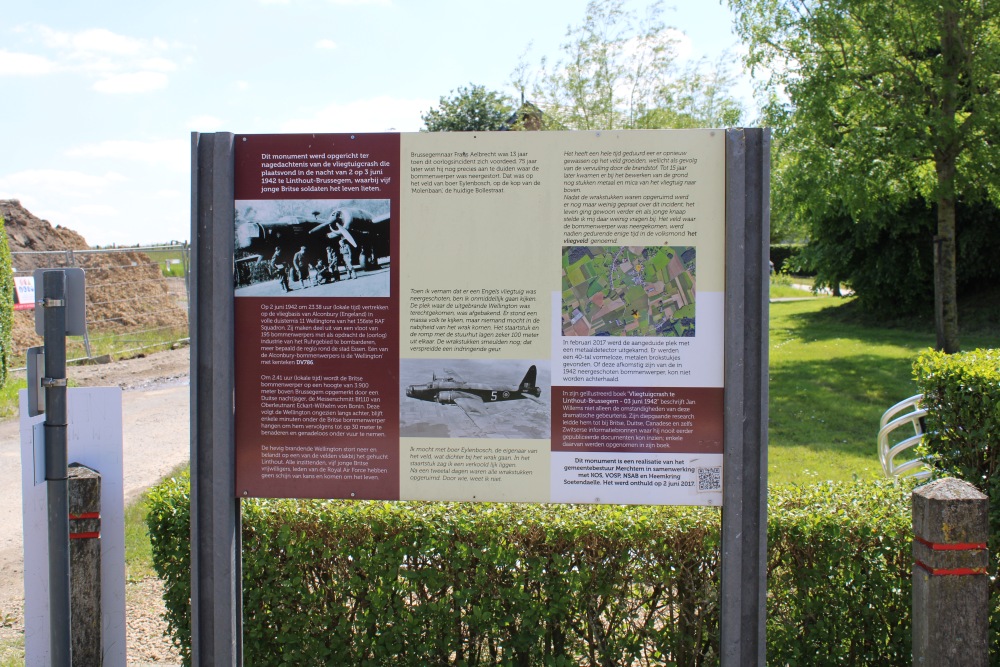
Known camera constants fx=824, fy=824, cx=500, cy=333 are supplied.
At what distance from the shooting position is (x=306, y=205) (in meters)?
3.06

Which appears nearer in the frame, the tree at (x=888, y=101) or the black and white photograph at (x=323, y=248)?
the black and white photograph at (x=323, y=248)

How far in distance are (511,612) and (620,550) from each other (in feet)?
1.65

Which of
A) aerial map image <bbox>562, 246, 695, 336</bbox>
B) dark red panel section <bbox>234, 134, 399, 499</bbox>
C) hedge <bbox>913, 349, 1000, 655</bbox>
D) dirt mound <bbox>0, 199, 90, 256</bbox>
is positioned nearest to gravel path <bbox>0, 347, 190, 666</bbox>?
dark red panel section <bbox>234, 134, 399, 499</bbox>

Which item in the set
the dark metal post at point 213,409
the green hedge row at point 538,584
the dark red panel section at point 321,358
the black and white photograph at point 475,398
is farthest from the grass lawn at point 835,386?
the dark metal post at point 213,409

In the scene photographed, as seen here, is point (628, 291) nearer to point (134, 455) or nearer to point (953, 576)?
point (953, 576)

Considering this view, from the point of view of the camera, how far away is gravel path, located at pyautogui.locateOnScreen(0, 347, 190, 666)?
15.1 ft

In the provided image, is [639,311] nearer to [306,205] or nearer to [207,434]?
[306,205]

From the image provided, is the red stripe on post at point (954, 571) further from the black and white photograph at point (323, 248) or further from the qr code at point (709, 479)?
the black and white photograph at point (323, 248)

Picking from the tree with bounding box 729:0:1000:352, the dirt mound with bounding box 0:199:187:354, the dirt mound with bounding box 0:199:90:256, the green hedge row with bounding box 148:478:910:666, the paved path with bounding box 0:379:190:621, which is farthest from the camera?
the dirt mound with bounding box 0:199:90:256

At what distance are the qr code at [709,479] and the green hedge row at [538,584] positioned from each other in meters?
0.43

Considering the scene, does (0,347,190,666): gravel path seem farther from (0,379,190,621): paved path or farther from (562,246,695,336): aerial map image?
(562,246,695,336): aerial map image

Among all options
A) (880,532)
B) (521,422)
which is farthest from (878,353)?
(521,422)

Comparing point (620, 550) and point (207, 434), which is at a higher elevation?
point (207, 434)

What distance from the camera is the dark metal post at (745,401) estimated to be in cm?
293
